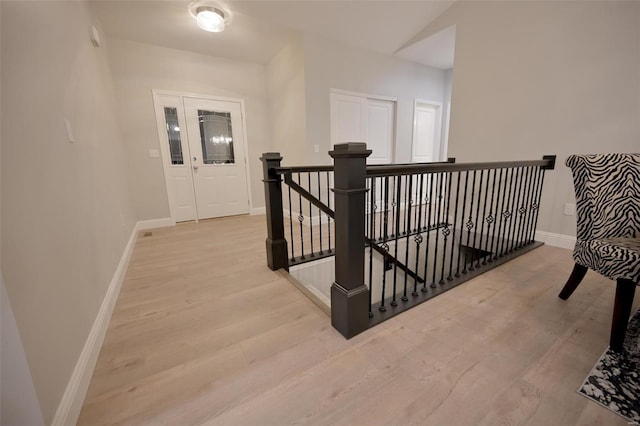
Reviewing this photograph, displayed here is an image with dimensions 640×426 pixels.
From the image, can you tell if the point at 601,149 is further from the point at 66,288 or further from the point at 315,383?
the point at 66,288

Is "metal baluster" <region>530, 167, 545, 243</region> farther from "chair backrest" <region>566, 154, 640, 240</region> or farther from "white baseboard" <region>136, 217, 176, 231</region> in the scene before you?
"white baseboard" <region>136, 217, 176, 231</region>

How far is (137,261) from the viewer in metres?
2.50

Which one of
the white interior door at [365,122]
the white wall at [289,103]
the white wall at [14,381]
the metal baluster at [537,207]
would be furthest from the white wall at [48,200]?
the metal baluster at [537,207]

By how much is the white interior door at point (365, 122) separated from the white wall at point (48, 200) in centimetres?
285

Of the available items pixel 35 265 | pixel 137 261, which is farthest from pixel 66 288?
pixel 137 261

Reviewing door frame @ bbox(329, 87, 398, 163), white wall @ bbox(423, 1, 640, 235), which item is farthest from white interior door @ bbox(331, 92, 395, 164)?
white wall @ bbox(423, 1, 640, 235)

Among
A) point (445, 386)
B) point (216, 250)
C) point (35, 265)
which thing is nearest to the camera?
point (35, 265)

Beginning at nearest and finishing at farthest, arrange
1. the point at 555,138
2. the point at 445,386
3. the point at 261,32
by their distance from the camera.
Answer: the point at 445,386
the point at 555,138
the point at 261,32

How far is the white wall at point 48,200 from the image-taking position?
0.82 meters

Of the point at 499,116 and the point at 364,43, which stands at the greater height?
the point at 364,43

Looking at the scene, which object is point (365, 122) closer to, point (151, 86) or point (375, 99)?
point (375, 99)

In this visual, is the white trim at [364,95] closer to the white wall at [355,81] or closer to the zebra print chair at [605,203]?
the white wall at [355,81]

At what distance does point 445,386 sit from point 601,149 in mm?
2619

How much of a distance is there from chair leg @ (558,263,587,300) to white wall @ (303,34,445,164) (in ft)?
9.52
